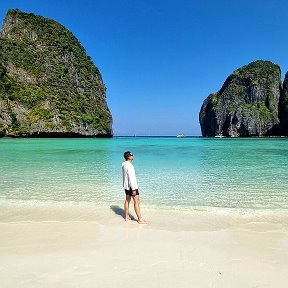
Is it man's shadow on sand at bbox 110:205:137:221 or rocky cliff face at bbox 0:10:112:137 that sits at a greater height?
rocky cliff face at bbox 0:10:112:137

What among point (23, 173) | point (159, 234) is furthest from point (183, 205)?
point (23, 173)

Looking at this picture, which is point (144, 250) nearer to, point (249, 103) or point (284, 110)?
point (249, 103)

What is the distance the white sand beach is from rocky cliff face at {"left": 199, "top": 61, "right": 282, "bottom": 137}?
455 feet

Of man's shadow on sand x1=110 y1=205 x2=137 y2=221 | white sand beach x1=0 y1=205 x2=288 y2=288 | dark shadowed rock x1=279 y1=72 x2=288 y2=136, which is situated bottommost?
man's shadow on sand x1=110 y1=205 x2=137 y2=221

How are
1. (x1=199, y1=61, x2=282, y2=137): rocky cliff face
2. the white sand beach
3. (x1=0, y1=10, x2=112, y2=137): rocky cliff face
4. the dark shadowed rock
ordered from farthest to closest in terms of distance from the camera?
(x1=199, y1=61, x2=282, y2=137): rocky cliff face → the dark shadowed rock → (x1=0, y1=10, x2=112, y2=137): rocky cliff face → the white sand beach

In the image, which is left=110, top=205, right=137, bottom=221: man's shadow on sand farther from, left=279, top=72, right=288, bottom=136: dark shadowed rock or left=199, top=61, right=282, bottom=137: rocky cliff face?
left=279, top=72, right=288, bottom=136: dark shadowed rock

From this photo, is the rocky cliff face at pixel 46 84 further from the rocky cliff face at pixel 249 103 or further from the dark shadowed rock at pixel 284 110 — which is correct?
the dark shadowed rock at pixel 284 110

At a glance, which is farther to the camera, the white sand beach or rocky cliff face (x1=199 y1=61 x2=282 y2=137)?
rocky cliff face (x1=199 y1=61 x2=282 y2=137)

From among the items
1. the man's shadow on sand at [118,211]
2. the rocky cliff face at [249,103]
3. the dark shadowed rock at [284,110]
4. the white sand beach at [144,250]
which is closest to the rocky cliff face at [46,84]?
the rocky cliff face at [249,103]

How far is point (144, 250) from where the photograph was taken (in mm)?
4641

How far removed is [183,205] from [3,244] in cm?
444

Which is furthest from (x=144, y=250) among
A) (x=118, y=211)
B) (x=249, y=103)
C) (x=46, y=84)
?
(x=249, y=103)

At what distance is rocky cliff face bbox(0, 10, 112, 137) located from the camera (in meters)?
76.2

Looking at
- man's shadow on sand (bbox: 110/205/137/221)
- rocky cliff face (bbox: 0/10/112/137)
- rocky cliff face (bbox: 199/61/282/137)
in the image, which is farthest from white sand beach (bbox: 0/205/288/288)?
rocky cliff face (bbox: 199/61/282/137)
